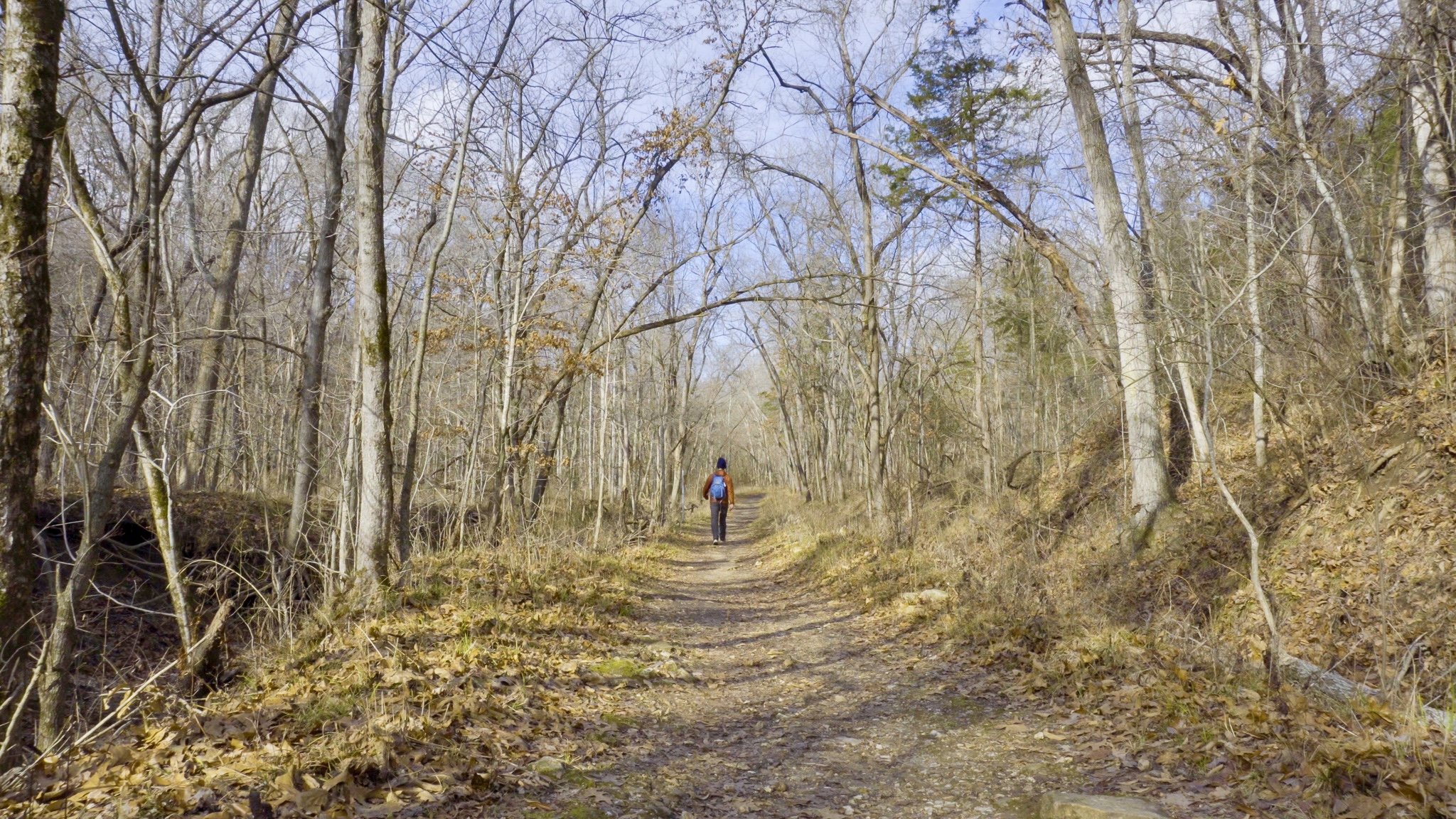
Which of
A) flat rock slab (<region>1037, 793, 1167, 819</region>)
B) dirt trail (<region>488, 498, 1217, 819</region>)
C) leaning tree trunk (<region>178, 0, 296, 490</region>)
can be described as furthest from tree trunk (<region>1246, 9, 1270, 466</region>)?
leaning tree trunk (<region>178, 0, 296, 490</region>)

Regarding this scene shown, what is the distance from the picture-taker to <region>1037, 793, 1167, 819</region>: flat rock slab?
357 cm

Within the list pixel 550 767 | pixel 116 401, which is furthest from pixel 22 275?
pixel 550 767

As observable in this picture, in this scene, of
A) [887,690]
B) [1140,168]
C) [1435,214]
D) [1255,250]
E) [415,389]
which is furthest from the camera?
[1140,168]

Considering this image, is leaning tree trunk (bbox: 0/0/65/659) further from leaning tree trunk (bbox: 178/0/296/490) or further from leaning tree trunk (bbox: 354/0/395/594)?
leaning tree trunk (bbox: 178/0/296/490)

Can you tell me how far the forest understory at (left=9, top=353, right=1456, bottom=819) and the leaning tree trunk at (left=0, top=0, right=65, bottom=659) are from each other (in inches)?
38.1

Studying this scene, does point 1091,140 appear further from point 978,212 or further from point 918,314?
point 918,314

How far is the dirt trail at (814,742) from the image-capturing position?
13.9 feet

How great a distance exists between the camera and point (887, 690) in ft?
21.3

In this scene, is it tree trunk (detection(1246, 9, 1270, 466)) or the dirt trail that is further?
tree trunk (detection(1246, 9, 1270, 466))

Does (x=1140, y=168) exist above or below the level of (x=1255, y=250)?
above

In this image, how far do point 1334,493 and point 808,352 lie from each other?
2192 centimetres

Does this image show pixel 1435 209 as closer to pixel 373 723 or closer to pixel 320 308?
pixel 373 723

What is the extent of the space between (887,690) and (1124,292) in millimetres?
5921

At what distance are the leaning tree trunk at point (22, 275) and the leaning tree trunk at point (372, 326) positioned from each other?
8.72 ft
